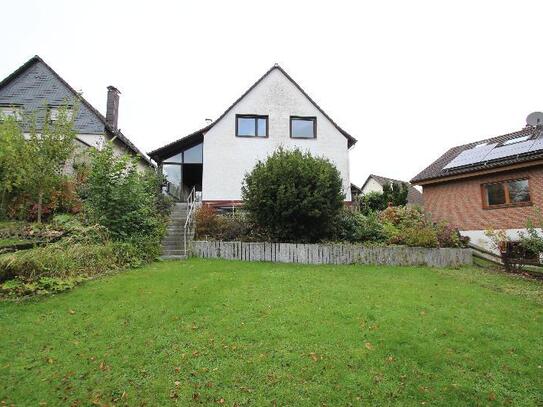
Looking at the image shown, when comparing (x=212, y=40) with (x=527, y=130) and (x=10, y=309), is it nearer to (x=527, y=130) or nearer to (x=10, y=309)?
(x=10, y=309)

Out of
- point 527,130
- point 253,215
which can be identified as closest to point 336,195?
point 253,215

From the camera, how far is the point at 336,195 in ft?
45.0

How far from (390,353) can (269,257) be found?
7.65 metres

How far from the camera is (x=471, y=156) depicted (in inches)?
741

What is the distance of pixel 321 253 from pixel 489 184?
1012 centimetres

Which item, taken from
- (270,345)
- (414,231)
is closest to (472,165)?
(414,231)

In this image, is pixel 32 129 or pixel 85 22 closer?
pixel 85 22

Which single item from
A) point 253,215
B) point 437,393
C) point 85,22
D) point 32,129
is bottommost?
point 437,393

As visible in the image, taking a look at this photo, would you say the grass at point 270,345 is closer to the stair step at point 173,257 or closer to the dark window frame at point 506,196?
the stair step at point 173,257

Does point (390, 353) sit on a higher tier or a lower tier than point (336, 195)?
lower

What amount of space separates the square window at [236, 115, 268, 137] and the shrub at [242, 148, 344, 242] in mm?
7722

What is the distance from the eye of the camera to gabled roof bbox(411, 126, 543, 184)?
15602mm

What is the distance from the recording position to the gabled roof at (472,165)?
51.2ft

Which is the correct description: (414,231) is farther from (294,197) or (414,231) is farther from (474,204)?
(474,204)
